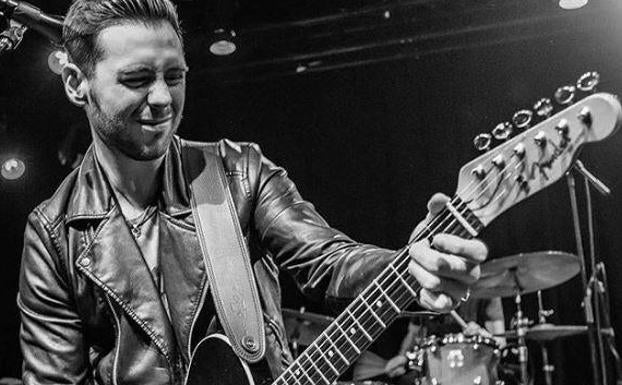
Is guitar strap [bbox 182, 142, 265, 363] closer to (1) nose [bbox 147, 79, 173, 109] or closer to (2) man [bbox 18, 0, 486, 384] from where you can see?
(2) man [bbox 18, 0, 486, 384]

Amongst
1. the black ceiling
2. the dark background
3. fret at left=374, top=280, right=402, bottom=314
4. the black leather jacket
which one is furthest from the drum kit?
fret at left=374, top=280, right=402, bottom=314

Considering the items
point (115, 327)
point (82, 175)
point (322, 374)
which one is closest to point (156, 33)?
point (82, 175)

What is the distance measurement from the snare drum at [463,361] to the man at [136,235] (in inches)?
148

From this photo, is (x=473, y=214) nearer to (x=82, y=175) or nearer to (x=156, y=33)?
(x=156, y=33)

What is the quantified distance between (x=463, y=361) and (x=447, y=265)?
15.1 ft

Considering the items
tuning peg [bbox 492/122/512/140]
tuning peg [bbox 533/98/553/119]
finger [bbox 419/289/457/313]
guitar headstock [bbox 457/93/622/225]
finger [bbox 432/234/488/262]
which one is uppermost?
tuning peg [bbox 533/98/553/119]

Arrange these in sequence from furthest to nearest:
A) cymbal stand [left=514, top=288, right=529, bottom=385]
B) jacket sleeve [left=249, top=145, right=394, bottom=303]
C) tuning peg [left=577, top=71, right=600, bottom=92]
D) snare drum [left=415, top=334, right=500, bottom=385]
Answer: cymbal stand [left=514, top=288, right=529, bottom=385] < snare drum [left=415, top=334, right=500, bottom=385] < jacket sleeve [left=249, top=145, right=394, bottom=303] < tuning peg [left=577, top=71, right=600, bottom=92]

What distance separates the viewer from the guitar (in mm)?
1808

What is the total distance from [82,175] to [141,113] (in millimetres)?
426

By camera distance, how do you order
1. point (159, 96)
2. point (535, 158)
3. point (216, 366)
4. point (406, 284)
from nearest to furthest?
point (535, 158) < point (406, 284) < point (216, 366) < point (159, 96)

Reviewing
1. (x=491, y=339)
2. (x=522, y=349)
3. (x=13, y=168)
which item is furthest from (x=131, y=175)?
(x=13, y=168)

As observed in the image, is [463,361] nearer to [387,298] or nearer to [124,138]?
[124,138]

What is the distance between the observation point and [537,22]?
23.5 feet

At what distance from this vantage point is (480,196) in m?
1.91
